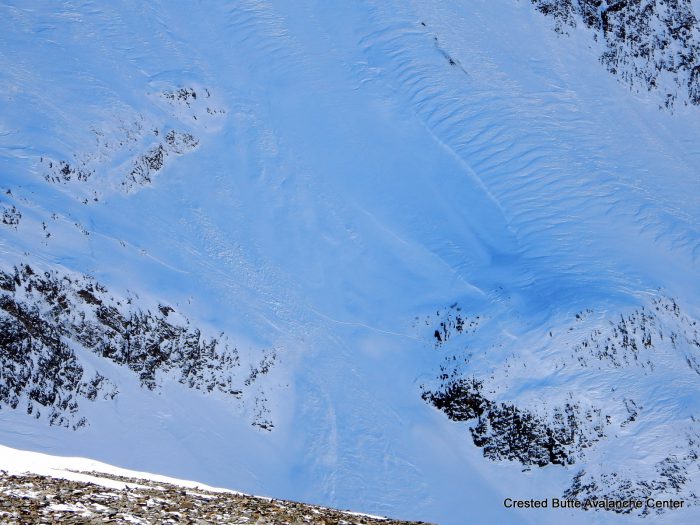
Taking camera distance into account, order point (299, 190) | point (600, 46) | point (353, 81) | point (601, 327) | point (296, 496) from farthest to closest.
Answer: point (600, 46)
point (353, 81)
point (299, 190)
point (601, 327)
point (296, 496)

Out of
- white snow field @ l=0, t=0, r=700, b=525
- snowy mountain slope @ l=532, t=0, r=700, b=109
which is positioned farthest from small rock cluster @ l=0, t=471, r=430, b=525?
snowy mountain slope @ l=532, t=0, r=700, b=109

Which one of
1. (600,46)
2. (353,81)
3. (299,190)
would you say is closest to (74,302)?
(299,190)

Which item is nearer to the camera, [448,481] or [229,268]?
[448,481]

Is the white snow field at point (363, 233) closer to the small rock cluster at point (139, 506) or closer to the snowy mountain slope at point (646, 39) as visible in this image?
the snowy mountain slope at point (646, 39)

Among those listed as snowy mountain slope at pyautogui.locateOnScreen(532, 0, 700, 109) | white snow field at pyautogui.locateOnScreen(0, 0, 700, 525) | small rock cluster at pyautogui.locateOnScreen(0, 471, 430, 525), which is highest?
snowy mountain slope at pyautogui.locateOnScreen(532, 0, 700, 109)

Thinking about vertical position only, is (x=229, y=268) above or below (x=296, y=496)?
above

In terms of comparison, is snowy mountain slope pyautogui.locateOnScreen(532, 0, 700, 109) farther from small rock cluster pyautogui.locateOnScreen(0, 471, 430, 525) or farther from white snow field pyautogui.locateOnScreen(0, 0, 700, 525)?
small rock cluster pyautogui.locateOnScreen(0, 471, 430, 525)

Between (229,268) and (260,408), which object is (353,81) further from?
(260,408)
